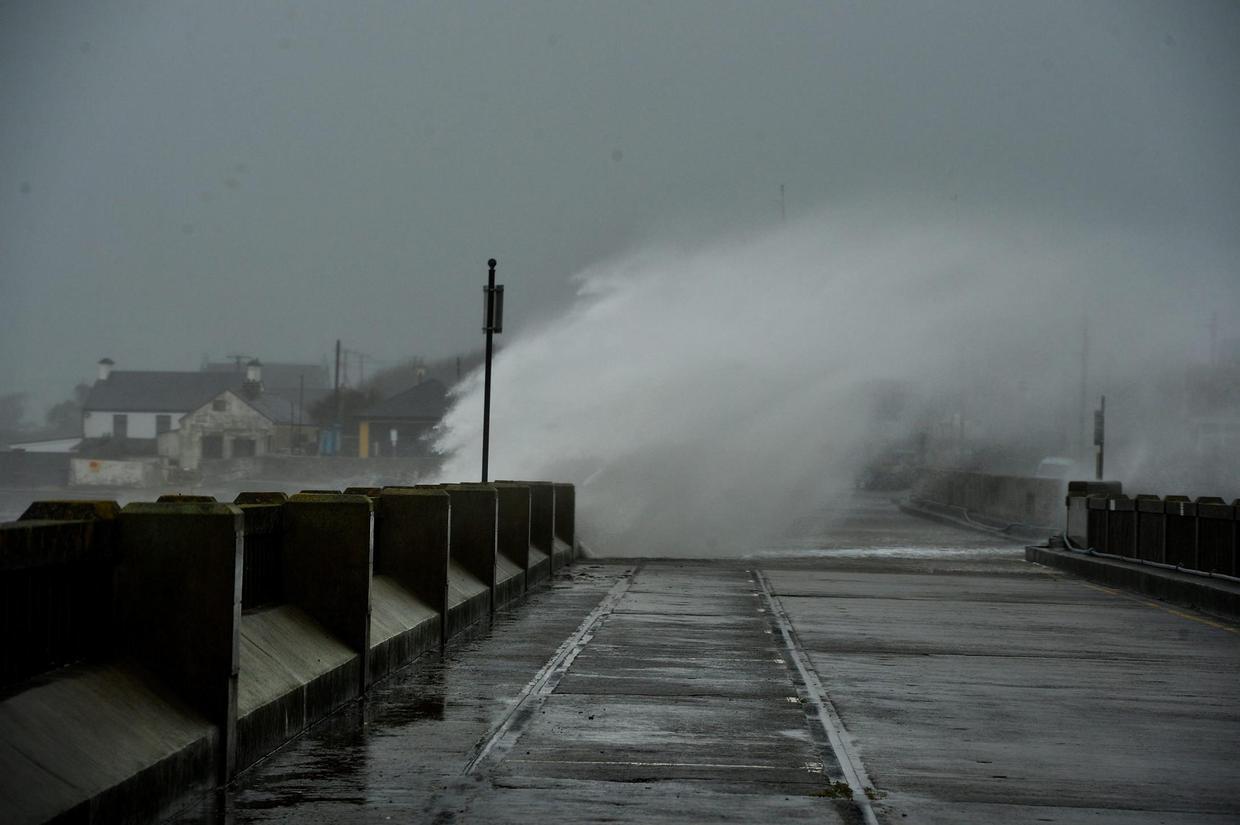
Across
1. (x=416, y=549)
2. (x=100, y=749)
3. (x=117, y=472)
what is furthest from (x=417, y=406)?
(x=100, y=749)

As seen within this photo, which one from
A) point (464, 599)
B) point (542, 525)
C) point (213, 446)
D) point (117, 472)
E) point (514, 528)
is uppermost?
point (213, 446)

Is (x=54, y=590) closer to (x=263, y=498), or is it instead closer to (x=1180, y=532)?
(x=263, y=498)

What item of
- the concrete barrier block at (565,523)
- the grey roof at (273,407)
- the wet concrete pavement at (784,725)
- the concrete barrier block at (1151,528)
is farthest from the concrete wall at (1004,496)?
Answer: the grey roof at (273,407)

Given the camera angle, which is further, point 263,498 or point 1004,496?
point 1004,496

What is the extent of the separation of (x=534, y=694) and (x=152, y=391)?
142 metres

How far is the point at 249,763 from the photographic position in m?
9.32

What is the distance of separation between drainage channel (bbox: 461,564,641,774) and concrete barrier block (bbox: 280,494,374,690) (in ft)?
4.74

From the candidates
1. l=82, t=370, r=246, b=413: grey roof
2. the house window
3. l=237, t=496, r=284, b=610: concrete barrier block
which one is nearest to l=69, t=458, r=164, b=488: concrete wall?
the house window

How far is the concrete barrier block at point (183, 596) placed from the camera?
343 inches

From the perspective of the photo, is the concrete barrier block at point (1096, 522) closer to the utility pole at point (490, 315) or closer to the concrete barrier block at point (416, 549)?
the utility pole at point (490, 315)

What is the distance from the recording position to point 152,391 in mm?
148125

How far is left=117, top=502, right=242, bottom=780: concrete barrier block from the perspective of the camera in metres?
8.71

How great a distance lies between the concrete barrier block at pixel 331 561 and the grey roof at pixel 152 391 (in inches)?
5291

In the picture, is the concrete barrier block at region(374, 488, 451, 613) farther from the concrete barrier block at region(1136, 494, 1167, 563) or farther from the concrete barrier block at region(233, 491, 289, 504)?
the concrete barrier block at region(1136, 494, 1167, 563)
